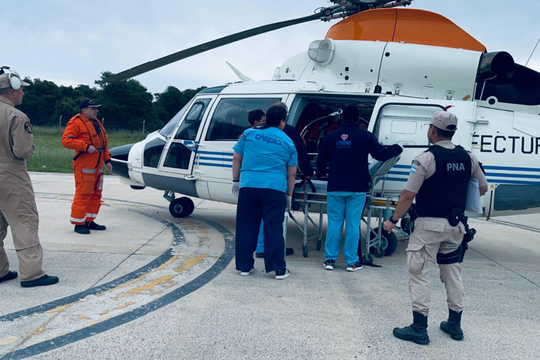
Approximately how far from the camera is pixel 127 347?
3000 mm

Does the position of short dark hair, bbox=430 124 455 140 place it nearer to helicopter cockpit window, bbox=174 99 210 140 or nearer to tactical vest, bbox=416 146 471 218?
tactical vest, bbox=416 146 471 218

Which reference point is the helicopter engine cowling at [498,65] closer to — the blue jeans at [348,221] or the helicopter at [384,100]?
the helicopter at [384,100]

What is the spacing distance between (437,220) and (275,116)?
2093mm

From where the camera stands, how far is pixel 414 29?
6.61 metres

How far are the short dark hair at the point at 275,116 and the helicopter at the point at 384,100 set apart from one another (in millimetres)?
1380

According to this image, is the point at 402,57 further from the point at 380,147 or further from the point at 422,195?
the point at 422,195

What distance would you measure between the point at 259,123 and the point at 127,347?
297cm

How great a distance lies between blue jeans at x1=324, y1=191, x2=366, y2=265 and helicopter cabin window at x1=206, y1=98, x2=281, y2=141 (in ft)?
6.39

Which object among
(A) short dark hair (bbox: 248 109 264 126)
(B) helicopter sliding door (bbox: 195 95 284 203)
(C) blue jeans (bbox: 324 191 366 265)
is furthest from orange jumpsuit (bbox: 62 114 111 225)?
(C) blue jeans (bbox: 324 191 366 265)

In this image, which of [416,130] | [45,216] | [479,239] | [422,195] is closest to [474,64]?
[416,130]

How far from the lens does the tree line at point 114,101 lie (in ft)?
146

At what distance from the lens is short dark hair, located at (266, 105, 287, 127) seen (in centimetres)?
476

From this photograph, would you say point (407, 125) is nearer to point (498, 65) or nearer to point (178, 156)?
point (498, 65)

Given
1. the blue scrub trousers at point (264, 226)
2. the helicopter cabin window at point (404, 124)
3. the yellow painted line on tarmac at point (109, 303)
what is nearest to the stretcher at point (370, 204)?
the helicopter cabin window at point (404, 124)
